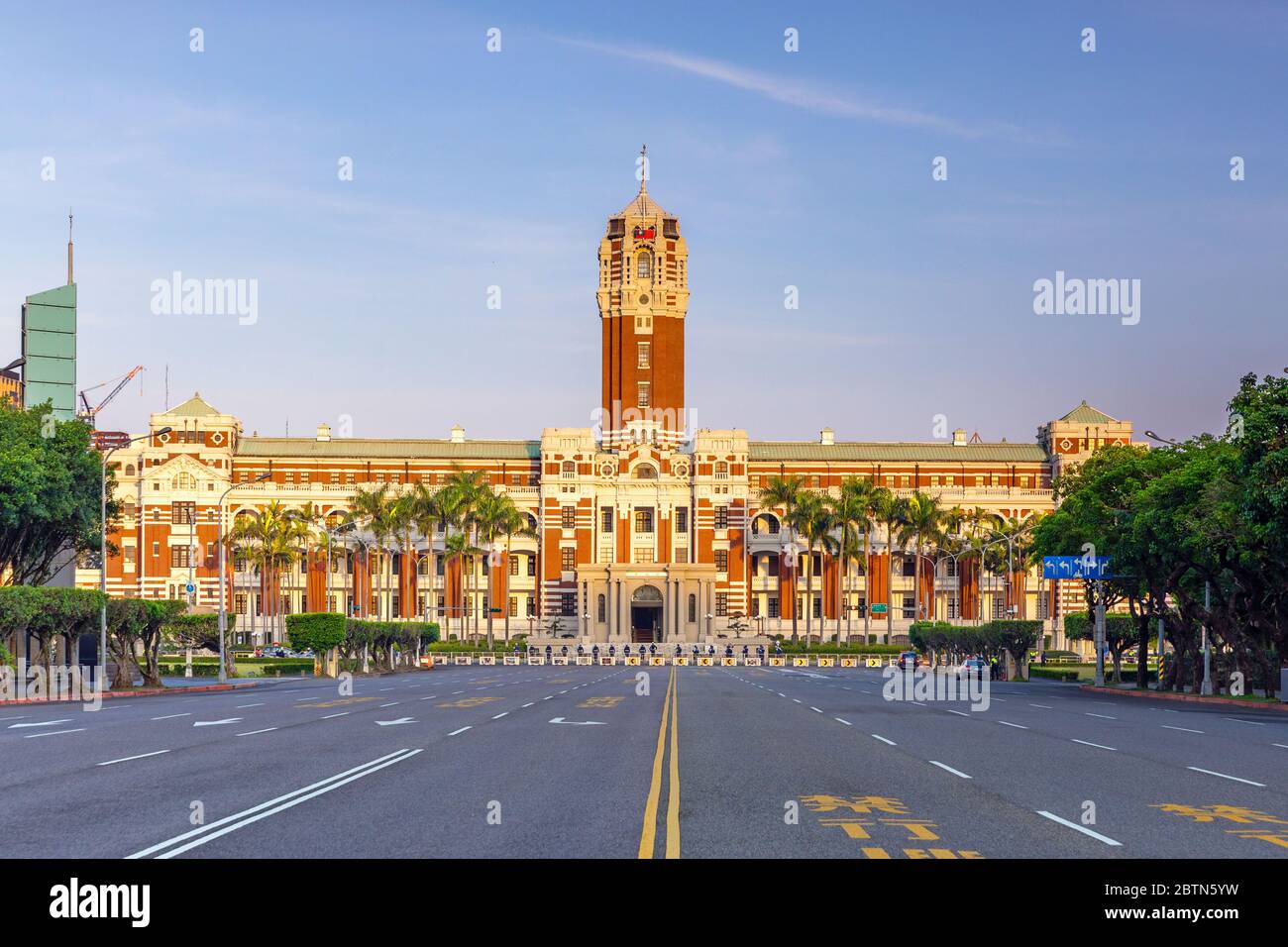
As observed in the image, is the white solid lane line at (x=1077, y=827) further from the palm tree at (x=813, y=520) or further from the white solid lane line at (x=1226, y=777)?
the palm tree at (x=813, y=520)

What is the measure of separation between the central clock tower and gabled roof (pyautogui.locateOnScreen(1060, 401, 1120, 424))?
42.3 metres

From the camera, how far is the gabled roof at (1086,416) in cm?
15688

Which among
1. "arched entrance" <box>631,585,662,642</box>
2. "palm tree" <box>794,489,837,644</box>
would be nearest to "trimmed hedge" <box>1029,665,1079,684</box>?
"palm tree" <box>794,489,837,644</box>

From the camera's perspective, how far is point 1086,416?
518ft

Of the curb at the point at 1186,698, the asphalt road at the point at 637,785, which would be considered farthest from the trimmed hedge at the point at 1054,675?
the asphalt road at the point at 637,785

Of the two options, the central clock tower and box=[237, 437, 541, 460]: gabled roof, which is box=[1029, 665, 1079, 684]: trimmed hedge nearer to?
the central clock tower

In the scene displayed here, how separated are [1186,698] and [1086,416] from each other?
348 feet

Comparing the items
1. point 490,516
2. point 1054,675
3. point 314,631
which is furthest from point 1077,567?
point 490,516

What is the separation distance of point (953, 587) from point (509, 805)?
13396cm

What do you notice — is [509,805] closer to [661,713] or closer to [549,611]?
[661,713]

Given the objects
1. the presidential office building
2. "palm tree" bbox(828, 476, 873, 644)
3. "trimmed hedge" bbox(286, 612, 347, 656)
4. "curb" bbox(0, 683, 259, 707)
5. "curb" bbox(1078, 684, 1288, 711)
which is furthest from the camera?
the presidential office building

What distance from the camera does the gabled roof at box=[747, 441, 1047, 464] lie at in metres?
160

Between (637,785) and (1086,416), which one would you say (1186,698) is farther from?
(1086,416)

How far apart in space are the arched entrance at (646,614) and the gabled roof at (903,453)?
21.8m
